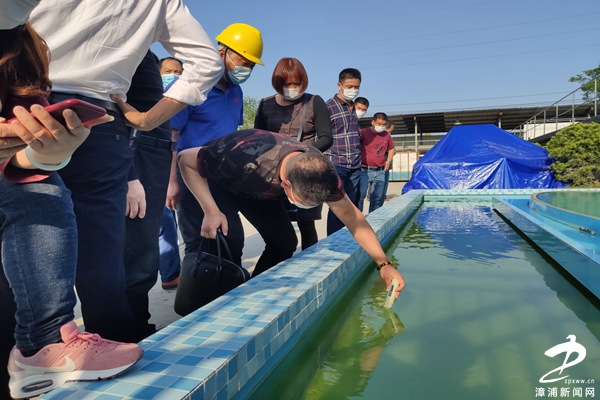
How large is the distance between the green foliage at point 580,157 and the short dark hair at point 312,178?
33.3 ft

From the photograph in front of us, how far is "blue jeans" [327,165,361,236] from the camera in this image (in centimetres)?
403

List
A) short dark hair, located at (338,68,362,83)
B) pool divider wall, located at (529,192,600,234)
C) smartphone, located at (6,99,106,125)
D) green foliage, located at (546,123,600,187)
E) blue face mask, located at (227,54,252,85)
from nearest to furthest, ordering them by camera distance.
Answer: smartphone, located at (6,99,106,125)
blue face mask, located at (227,54,252,85)
pool divider wall, located at (529,192,600,234)
short dark hair, located at (338,68,362,83)
green foliage, located at (546,123,600,187)

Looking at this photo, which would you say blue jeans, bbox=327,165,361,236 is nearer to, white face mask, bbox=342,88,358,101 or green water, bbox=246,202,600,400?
white face mask, bbox=342,88,358,101

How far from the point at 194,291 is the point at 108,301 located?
0.66 m

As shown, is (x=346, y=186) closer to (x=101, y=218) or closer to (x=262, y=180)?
(x=262, y=180)

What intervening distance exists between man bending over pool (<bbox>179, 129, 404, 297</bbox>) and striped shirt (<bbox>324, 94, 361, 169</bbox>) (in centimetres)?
177

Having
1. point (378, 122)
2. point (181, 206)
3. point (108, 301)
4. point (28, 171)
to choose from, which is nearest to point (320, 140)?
point (181, 206)

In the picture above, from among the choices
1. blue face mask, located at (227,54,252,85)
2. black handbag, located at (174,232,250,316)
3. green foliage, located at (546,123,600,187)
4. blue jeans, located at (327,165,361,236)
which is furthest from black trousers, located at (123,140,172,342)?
green foliage, located at (546,123,600,187)

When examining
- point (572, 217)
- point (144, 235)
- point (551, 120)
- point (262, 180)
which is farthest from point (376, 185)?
point (551, 120)

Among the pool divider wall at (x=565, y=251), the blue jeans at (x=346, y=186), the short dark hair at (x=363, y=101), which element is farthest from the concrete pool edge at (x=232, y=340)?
the short dark hair at (x=363, y=101)

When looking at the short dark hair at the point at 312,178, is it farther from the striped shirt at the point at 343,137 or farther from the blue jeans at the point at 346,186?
the striped shirt at the point at 343,137

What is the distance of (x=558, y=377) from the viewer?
5.02 feet

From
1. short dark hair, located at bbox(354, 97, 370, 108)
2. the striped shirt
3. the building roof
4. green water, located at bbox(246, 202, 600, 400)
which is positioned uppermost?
the building roof

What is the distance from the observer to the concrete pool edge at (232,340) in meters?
1.06
